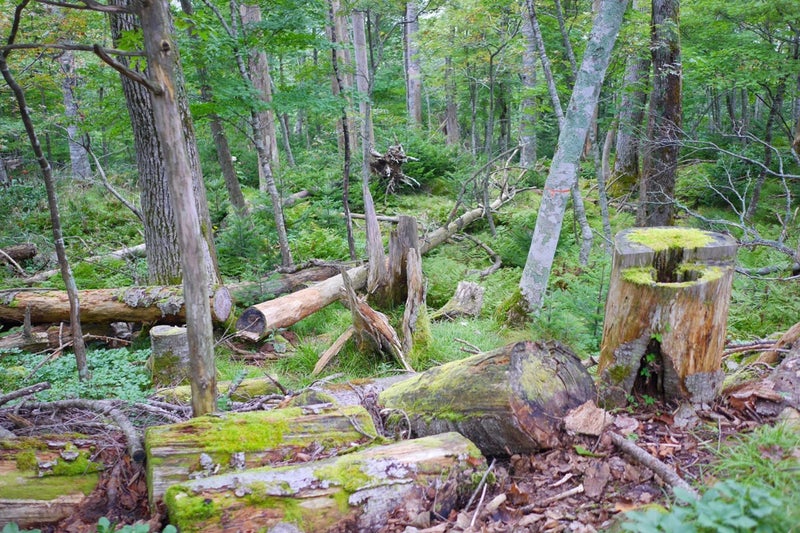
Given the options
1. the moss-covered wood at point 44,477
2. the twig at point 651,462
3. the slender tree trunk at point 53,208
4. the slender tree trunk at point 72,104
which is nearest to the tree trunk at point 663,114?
the twig at point 651,462

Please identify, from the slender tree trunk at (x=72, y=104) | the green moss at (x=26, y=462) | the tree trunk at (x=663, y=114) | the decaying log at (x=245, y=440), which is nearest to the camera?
the decaying log at (x=245, y=440)

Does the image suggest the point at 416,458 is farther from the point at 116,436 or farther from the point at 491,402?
the point at 116,436

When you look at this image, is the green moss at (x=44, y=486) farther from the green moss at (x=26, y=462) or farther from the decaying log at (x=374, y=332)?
the decaying log at (x=374, y=332)

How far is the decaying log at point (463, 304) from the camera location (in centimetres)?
701

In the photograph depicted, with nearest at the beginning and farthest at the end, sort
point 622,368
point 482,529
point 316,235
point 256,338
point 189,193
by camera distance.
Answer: point 482,529 → point 189,193 → point 622,368 → point 256,338 → point 316,235

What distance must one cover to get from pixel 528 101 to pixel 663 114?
6.19 m

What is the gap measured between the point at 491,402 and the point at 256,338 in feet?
12.6

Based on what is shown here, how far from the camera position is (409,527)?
234cm

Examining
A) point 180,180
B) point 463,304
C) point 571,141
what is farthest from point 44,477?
point 571,141

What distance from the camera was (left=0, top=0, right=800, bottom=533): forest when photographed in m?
2.40

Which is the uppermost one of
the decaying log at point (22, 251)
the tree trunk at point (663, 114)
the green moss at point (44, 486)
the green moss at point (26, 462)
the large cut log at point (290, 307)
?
the tree trunk at point (663, 114)

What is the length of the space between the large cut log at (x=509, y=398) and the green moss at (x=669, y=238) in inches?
33.0

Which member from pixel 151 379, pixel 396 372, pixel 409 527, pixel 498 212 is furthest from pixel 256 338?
pixel 498 212

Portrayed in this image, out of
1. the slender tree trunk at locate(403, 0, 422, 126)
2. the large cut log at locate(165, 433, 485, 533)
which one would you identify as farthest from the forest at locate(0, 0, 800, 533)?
the slender tree trunk at locate(403, 0, 422, 126)
